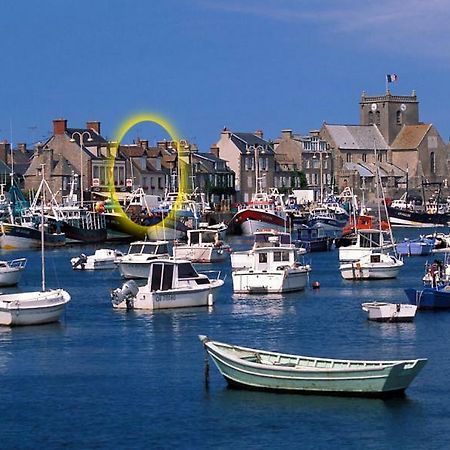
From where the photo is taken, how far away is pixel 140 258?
75.2 meters

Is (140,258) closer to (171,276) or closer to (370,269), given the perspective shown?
(370,269)

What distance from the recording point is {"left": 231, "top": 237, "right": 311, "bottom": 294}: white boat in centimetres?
6462

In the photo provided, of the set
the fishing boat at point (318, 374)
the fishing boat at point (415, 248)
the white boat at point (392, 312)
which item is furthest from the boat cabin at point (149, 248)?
the fishing boat at point (318, 374)

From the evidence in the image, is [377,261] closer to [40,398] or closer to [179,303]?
[179,303]

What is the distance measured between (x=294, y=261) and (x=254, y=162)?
105517 millimetres

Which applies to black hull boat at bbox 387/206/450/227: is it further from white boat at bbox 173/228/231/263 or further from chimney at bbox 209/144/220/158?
white boat at bbox 173/228/231/263

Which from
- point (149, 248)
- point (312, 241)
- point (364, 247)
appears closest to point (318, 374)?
point (149, 248)

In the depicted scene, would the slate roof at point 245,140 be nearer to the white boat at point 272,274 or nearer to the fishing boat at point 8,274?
the fishing boat at point 8,274

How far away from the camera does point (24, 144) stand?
166m

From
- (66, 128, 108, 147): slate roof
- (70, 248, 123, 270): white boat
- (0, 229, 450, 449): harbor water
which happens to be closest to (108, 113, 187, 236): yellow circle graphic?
(66, 128, 108, 147): slate roof

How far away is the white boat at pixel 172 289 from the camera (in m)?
55.4

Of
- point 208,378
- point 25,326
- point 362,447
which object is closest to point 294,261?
point 25,326

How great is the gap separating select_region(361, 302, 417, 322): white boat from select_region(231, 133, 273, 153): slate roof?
119m

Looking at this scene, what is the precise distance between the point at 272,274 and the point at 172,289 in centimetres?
1008
